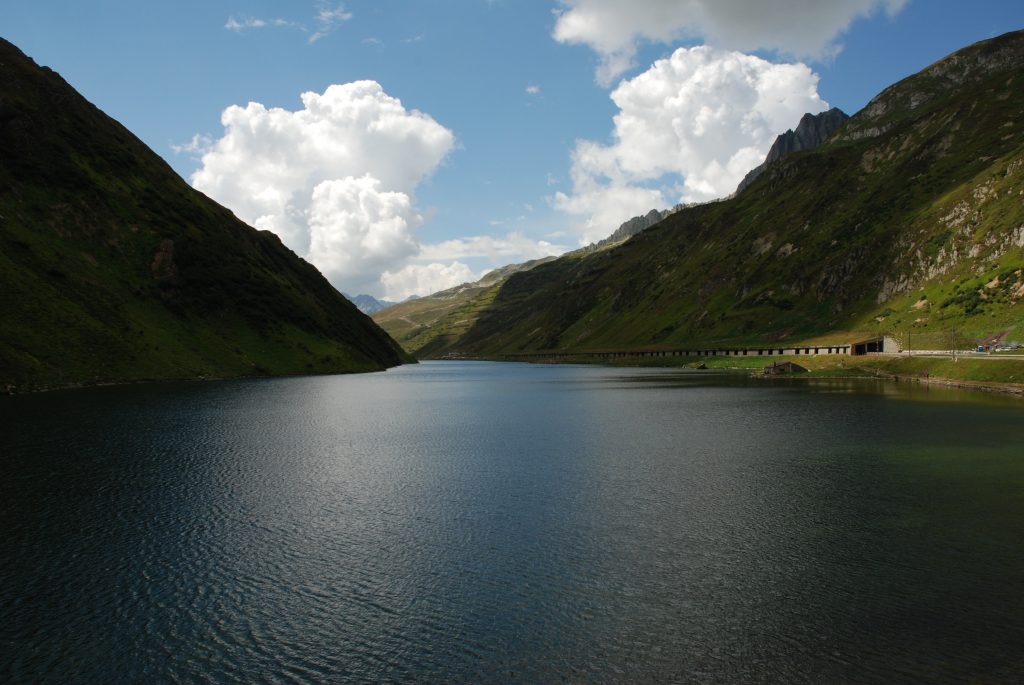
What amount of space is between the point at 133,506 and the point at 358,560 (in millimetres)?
17183

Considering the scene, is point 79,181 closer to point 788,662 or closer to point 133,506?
point 133,506

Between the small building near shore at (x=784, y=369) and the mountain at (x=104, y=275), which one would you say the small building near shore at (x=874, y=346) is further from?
the mountain at (x=104, y=275)

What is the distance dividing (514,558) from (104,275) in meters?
157

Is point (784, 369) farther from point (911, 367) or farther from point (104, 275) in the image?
point (104, 275)

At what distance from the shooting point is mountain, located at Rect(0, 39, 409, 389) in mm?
115688

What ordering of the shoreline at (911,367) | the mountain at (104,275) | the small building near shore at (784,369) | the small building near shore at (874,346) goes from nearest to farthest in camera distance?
1. the shoreline at (911,367)
2. the mountain at (104,275)
3. the small building near shore at (874,346)
4. the small building near shore at (784,369)

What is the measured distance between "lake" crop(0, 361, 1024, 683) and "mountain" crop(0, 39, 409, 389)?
67.3 meters

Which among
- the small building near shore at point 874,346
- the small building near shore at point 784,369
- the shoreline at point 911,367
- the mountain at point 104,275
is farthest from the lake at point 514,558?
the small building near shore at point 874,346

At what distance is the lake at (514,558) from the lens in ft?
65.3

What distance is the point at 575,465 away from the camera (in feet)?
168

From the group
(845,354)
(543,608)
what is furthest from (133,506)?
(845,354)

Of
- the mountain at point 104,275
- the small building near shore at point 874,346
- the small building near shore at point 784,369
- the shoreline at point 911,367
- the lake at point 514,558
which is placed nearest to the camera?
the lake at point 514,558

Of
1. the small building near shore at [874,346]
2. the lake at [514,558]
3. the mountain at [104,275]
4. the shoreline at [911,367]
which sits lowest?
the lake at [514,558]

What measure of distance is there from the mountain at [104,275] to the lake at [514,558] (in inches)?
2648
